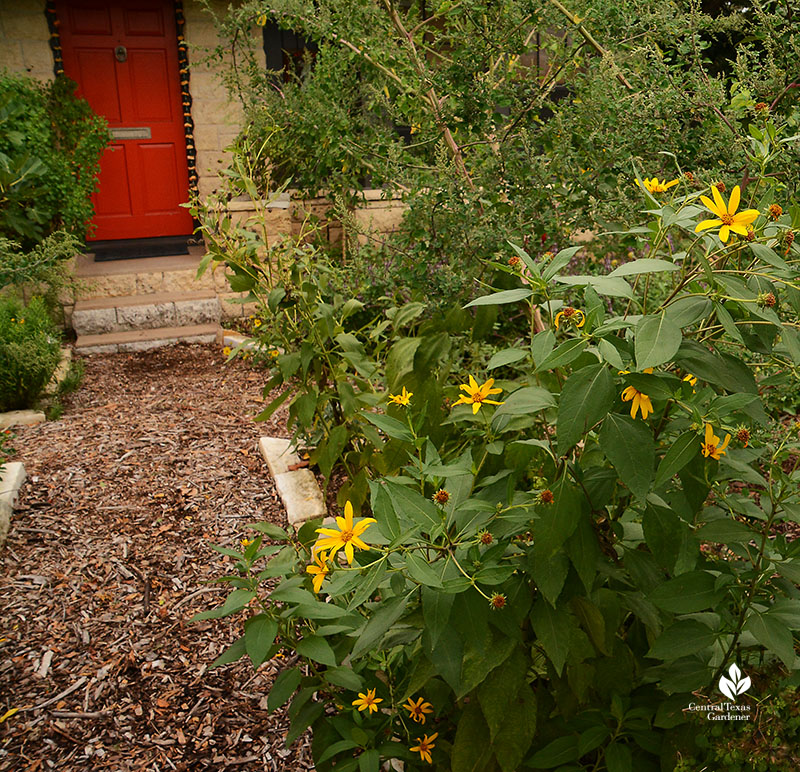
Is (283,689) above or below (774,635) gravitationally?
below

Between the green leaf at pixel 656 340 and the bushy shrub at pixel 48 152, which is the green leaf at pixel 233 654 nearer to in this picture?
the green leaf at pixel 656 340

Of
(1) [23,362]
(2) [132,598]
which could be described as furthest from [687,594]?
(1) [23,362]

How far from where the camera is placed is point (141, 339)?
606cm

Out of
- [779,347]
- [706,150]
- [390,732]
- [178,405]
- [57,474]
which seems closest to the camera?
[779,347]

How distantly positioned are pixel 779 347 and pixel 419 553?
0.79 m

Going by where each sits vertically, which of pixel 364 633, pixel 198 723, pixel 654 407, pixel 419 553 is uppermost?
pixel 654 407

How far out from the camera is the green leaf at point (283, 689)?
4.89 ft

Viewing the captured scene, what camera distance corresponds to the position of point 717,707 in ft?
4.31

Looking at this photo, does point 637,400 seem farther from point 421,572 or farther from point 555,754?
point 555,754

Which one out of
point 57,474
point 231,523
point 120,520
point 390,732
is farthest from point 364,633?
point 57,474

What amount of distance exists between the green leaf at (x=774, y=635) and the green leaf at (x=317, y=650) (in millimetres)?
778

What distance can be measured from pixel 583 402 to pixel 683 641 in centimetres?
49

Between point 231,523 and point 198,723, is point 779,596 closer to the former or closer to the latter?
point 198,723

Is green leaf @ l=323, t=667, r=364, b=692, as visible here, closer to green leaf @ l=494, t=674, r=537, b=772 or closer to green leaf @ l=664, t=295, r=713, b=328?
green leaf @ l=494, t=674, r=537, b=772
